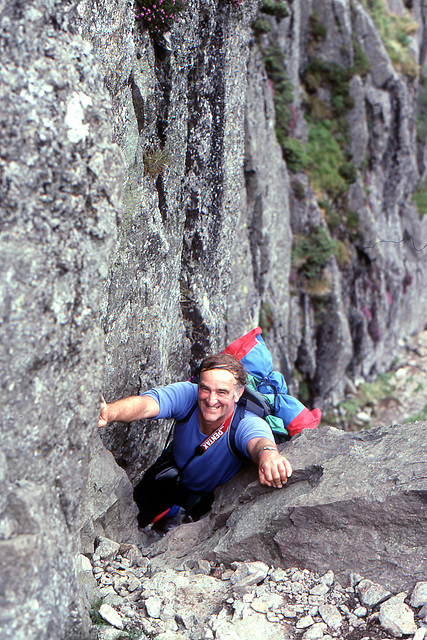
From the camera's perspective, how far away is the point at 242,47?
11.2 metres

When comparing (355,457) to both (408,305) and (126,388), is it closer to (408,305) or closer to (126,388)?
(126,388)

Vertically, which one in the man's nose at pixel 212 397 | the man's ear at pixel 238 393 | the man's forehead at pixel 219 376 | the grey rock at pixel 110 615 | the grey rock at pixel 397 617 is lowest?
the grey rock at pixel 397 617

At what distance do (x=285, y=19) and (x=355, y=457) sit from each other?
21.0 m

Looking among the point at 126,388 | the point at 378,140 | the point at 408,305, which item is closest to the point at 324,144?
the point at 378,140

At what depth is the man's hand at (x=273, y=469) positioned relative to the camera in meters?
6.32

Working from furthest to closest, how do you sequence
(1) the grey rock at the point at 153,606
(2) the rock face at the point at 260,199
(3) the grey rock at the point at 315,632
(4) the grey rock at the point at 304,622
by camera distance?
(2) the rock face at the point at 260,199 < (1) the grey rock at the point at 153,606 < (4) the grey rock at the point at 304,622 < (3) the grey rock at the point at 315,632

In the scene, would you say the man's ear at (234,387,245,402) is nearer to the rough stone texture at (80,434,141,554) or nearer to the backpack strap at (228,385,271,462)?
the backpack strap at (228,385,271,462)

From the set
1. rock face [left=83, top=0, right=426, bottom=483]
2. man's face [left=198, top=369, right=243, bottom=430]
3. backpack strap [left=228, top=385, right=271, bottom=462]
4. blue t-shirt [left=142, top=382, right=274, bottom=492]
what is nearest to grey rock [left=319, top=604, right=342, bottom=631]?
blue t-shirt [left=142, top=382, right=274, bottom=492]

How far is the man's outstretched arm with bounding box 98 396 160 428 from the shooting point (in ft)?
20.8

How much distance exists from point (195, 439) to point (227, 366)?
110 centimetres

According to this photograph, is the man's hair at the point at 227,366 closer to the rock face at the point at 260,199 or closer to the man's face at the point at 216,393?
the man's face at the point at 216,393

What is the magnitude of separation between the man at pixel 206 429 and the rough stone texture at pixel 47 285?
1.89 m

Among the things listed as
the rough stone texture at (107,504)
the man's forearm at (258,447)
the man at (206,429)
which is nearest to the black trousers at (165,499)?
the man at (206,429)

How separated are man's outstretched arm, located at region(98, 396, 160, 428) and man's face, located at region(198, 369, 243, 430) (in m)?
0.60
